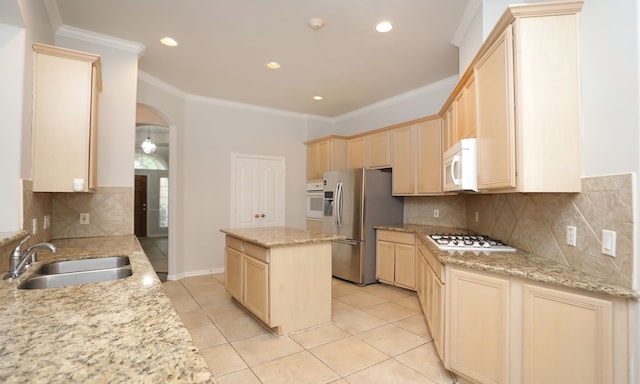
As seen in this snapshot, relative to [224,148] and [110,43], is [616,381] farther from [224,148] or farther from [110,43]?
[224,148]

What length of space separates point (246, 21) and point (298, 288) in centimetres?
249

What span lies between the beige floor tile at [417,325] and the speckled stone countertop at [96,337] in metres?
2.38

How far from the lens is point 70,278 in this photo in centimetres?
179

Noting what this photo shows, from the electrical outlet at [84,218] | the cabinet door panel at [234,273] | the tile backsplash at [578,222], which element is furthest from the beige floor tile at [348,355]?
the electrical outlet at [84,218]

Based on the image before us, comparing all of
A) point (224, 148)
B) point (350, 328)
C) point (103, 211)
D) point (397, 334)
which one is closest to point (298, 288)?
point (350, 328)

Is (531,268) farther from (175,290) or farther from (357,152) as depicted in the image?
(175,290)

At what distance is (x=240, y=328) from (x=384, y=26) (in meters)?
3.15

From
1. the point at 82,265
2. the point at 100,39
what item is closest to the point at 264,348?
the point at 82,265

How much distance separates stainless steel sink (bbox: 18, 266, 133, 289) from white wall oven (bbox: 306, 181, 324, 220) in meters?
3.57

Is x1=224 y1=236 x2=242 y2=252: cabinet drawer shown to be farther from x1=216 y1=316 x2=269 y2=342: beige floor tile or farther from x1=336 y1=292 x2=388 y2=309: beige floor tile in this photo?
x1=336 y1=292 x2=388 y2=309: beige floor tile

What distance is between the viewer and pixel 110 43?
10.2 ft

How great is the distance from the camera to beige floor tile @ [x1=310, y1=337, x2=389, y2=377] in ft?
A: 7.56

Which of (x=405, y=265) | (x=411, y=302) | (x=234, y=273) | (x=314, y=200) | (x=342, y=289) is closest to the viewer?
(x=234, y=273)

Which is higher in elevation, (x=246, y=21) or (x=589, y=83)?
(x=246, y=21)
